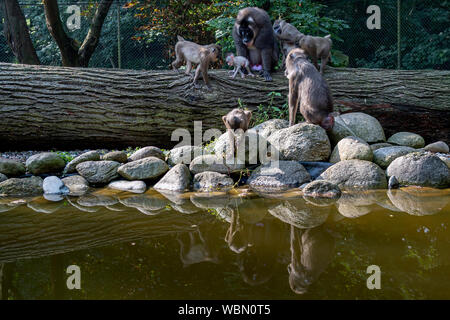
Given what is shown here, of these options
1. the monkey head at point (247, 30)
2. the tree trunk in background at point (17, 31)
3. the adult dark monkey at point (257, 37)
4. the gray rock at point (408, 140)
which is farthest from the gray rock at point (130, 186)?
the tree trunk in background at point (17, 31)

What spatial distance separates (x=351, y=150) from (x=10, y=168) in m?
4.53

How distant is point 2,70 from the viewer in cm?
678

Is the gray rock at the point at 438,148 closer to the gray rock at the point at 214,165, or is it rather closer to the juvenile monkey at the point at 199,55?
the gray rock at the point at 214,165

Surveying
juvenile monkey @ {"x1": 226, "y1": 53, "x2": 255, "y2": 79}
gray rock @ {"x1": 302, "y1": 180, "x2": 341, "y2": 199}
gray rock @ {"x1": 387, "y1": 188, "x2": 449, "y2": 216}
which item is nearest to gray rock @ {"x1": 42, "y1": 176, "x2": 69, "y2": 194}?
gray rock @ {"x1": 302, "y1": 180, "x2": 341, "y2": 199}

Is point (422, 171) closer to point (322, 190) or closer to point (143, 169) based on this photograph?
point (322, 190)

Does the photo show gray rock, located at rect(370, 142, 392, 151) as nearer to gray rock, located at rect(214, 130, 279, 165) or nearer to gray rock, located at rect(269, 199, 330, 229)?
gray rock, located at rect(214, 130, 279, 165)

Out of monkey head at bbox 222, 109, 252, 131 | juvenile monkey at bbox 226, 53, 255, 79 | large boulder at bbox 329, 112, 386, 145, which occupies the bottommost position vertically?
large boulder at bbox 329, 112, 386, 145

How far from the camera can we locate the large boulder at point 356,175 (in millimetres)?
4984

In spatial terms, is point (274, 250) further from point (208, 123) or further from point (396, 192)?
point (208, 123)

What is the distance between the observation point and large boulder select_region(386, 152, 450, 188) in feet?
16.1

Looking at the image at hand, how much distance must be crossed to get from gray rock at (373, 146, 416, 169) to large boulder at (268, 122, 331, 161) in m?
0.65

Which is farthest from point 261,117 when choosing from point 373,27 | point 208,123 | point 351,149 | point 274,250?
point 373,27

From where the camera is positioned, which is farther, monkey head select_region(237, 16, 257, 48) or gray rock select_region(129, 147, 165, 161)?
monkey head select_region(237, 16, 257, 48)

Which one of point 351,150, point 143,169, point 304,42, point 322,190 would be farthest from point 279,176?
point 304,42
